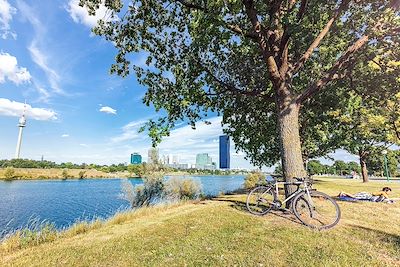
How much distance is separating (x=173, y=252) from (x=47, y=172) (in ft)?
401

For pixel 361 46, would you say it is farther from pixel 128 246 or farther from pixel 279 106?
pixel 128 246

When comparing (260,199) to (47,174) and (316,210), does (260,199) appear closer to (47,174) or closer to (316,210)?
(316,210)

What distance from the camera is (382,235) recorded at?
22.3 feet

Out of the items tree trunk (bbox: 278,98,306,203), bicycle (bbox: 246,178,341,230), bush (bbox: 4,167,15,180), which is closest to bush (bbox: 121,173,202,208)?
tree trunk (bbox: 278,98,306,203)

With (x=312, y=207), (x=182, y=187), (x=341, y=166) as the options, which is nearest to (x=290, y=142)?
(x=312, y=207)

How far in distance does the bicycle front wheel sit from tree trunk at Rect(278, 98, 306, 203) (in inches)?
42.5

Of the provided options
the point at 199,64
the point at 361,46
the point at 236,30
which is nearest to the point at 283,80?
the point at 236,30

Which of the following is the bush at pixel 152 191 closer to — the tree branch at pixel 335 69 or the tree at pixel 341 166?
the tree branch at pixel 335 69

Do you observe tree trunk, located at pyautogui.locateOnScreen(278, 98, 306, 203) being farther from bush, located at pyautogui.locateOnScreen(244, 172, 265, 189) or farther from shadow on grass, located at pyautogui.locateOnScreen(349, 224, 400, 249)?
bush, located at pyautogui.locateOnScreen(244, 172, 265, 189)

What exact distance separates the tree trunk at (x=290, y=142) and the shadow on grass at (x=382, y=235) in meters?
2.24

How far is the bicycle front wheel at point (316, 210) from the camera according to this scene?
7633 millimetres

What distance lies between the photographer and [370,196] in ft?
49.3

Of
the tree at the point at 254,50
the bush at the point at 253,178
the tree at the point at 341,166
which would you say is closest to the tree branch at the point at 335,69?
the tree at the point at 254,50

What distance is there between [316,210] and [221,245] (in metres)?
3.55
